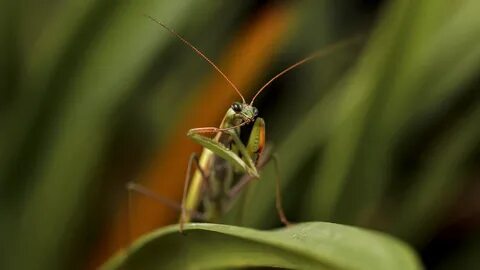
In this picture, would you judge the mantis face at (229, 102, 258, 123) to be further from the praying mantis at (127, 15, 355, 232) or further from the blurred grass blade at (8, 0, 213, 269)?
the blurred grass blade at (8, 0, 213, 269)

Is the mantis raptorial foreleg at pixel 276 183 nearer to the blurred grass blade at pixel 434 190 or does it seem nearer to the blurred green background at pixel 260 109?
the blurred green background at pixel 260 109

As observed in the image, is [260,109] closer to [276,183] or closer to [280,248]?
[276,183]

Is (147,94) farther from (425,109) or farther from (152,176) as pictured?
(425,109)

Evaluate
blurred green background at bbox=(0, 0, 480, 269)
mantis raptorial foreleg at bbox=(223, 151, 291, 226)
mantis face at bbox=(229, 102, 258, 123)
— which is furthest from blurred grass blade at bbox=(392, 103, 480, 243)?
mantis face at bbox=(229, 102, 258, 123)

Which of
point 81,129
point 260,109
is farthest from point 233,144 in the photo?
point 81,129

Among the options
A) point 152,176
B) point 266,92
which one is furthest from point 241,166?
point 152,176

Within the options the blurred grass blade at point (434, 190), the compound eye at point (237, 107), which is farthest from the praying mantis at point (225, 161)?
the blurred grass blade at point (434, 190)
